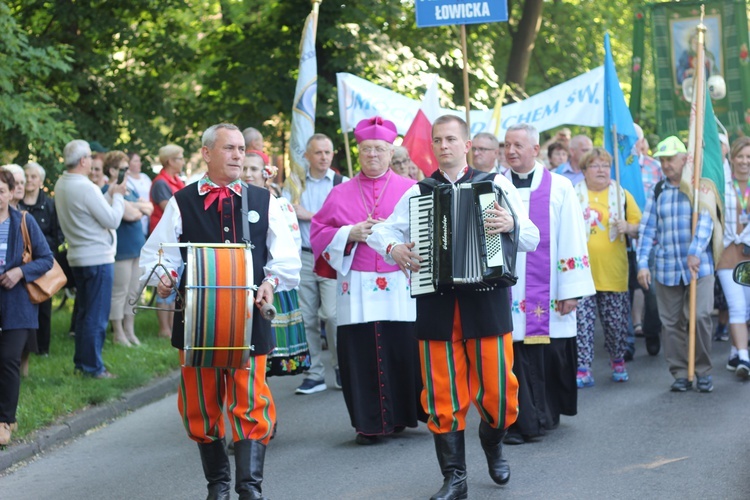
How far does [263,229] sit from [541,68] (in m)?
19.1

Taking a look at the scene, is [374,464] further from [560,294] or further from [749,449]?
[749,449]

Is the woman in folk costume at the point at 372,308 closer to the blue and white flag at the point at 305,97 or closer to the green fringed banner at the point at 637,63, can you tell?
the blue and white flag at the point at 305,97

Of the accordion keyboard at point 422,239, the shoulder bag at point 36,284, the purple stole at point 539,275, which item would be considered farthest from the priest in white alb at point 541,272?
the shoulder bag at point 36,284

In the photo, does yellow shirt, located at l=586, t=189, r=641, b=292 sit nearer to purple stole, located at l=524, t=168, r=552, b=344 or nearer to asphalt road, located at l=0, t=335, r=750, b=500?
asphalt road, located at l=0, t=335, r=750, b=500

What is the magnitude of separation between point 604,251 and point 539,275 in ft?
9.41

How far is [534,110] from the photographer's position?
48.8 ft

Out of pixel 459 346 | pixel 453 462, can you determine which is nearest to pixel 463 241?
pixel 459 346

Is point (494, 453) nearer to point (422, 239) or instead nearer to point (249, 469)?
point (422, 239)

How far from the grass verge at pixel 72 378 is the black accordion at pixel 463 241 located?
364 cm

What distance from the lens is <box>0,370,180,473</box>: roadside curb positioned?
329 inches

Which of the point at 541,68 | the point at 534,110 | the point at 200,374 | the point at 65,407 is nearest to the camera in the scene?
the point at 200,374

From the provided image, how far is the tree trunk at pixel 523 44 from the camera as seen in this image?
22.1m

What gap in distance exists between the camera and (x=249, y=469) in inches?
246

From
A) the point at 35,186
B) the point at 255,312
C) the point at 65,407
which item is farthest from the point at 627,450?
the point at 35,186
